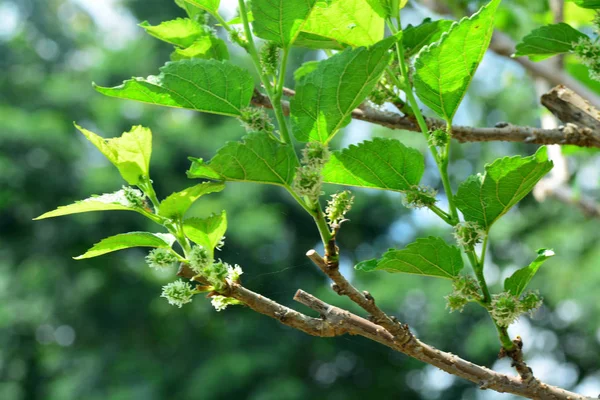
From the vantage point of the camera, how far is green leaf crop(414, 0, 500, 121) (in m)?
0.57

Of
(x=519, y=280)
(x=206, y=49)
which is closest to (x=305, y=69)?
(x=206, y=49)

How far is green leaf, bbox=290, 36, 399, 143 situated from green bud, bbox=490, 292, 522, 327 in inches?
7.8

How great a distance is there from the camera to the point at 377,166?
0.62 metres

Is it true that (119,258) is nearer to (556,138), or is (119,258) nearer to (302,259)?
(302,259)

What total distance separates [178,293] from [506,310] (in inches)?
10.7

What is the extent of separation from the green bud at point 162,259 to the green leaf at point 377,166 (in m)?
0.15

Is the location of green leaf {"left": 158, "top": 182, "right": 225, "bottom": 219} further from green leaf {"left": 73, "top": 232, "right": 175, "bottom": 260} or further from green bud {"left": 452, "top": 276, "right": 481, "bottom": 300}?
green bud {"left": 452, "top": 276, "right": 481, "bottom": 300}

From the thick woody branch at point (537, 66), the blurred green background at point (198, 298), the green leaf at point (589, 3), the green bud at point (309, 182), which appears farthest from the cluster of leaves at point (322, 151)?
the blurred green background at point (198, 298)

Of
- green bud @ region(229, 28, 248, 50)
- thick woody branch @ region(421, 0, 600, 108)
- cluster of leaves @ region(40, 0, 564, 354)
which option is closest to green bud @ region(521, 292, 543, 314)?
cluster of leaves @ region(40, 0, 564, 354)

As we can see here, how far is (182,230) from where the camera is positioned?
0.59 m

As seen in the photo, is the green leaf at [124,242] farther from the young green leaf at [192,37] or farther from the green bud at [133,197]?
the young green leaf at [192,37]

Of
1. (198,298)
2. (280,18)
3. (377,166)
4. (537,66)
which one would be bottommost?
(198,298)

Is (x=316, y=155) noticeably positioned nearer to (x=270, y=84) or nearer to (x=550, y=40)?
(x=270, y=84)

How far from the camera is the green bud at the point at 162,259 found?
596 mm
